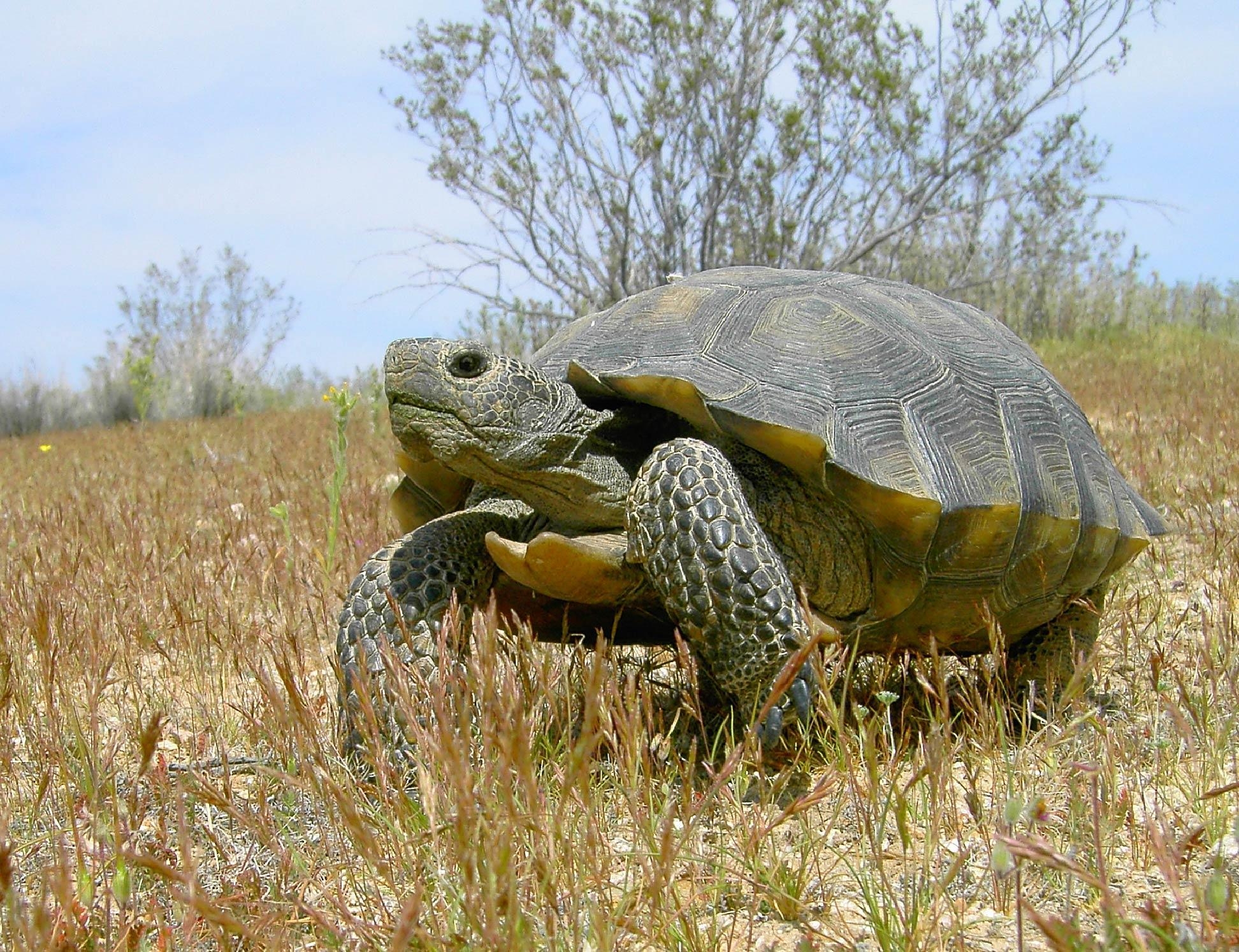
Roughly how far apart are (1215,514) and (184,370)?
1364cm

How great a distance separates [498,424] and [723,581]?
762 mm

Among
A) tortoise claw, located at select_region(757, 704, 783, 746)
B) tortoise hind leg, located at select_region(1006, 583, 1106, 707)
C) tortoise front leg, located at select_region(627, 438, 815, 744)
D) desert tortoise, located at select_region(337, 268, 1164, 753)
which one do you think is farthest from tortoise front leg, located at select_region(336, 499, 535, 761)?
tortoise hind leg, located at select_region(1006, 583, 1106, 707)

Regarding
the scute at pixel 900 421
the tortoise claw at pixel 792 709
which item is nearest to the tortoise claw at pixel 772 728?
the tortoise claw at pixel 792 709

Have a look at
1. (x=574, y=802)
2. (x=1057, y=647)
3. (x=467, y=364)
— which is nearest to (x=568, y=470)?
(x=467, y=364)

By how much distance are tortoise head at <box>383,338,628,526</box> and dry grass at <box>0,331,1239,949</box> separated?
0.44 metres

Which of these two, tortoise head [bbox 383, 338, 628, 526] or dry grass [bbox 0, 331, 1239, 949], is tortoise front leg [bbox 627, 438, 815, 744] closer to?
dry grass [bbox 0, 331, 1239, 949]

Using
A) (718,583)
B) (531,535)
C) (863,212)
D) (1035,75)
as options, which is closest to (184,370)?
(863,212)

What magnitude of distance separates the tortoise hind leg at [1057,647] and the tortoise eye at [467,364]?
1.79m

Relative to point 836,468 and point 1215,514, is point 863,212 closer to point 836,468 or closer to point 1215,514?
point 1215,514

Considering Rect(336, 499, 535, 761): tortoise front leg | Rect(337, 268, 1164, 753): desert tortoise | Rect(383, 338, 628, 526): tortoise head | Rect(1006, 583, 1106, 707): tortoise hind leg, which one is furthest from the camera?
Rect(1006, 583, 1106, 707): tortoise hind leg

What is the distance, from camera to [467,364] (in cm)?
267

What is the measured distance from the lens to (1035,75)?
11.2m

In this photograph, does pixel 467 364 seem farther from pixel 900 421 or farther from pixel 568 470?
pixel 900 421

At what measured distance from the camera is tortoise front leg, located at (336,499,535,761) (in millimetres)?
2449
